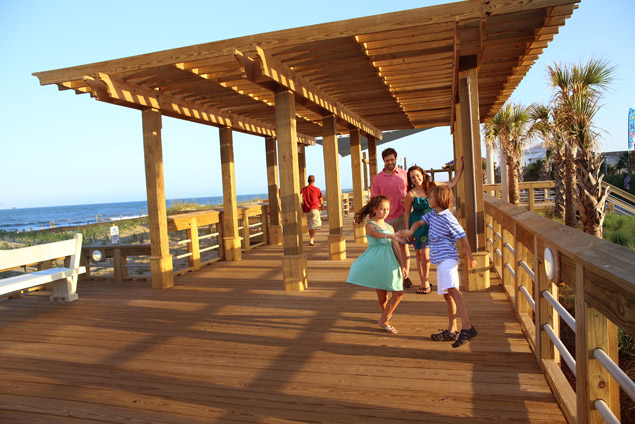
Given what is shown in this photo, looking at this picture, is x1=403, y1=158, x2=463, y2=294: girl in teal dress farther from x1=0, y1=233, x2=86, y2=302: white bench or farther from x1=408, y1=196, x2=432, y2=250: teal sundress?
x1=0, y1=233, x2=86, y2=302: white bench

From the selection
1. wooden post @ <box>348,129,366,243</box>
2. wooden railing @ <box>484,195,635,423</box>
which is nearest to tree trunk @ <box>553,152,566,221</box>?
wooden post @ <box>348,129,366,243</box>

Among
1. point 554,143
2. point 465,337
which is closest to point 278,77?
point 465,337

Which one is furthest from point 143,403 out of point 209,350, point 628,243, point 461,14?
point 628,243

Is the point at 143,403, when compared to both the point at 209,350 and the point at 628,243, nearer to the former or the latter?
the point at 209,350

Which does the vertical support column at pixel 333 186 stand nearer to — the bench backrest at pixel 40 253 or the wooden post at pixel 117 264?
the wooden post at pixel 117 264

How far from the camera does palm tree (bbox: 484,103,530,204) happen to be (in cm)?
1658

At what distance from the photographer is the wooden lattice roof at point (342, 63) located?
14.7ft

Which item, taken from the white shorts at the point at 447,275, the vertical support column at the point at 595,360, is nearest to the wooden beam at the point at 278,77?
the white shorts at the point at 447,275

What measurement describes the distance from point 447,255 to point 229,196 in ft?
19.2

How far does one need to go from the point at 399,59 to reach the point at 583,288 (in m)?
4.49

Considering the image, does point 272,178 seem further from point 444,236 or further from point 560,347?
point 560,347

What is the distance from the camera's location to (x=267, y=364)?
3.42 metres

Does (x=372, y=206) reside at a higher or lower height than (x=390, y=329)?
higher

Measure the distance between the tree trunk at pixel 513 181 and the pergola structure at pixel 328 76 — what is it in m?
8.74
